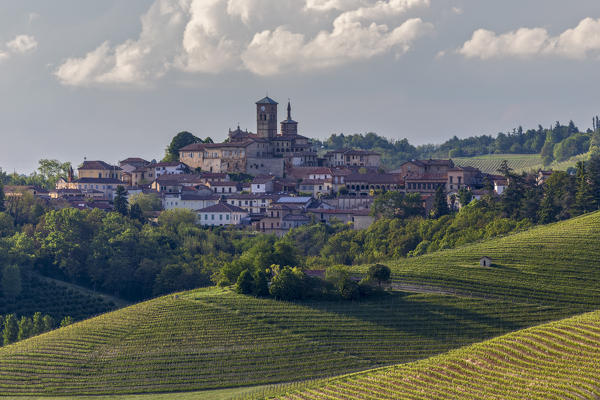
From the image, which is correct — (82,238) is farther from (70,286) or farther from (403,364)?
(403,364)

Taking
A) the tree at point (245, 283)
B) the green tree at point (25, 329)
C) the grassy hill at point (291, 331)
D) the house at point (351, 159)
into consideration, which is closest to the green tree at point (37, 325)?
the green tree at point (25, 329)

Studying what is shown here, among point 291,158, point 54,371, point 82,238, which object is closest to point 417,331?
point 54,371

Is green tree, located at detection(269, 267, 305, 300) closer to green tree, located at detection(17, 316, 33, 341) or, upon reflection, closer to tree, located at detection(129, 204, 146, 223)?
green tree, located at detection(17, 316, 33, 341)

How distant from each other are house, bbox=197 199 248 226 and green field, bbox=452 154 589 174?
5492 cm

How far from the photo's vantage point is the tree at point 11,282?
2972 inches

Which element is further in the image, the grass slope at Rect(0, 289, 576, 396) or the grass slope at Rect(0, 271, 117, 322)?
the grass slope at Rect(0, 271, 117, 322)

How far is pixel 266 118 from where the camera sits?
11488 cm

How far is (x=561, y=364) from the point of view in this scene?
4212 centimetres

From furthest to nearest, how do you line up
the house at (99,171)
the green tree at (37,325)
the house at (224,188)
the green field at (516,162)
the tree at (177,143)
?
the green field at (516,162) < the tree at (177,143) < the house at (99,171) < the house at (224,188) < the green tree at (37,325)

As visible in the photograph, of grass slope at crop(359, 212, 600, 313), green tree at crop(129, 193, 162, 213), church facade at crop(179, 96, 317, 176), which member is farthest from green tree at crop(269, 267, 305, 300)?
church facade at crop(179, 96, 317, 176)

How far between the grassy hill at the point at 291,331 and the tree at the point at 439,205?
2149 cm

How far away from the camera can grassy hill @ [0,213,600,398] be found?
51.7 meters

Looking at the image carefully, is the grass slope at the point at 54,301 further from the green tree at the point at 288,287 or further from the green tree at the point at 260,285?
the green tree at the point at 288,287

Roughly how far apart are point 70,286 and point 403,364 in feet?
128
